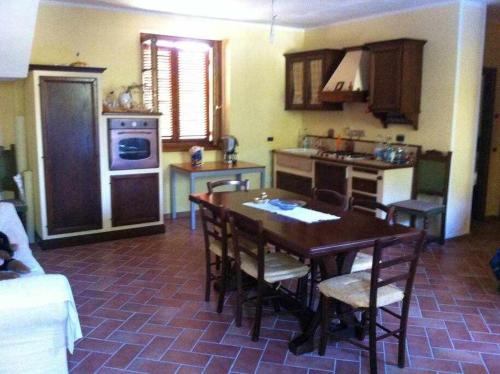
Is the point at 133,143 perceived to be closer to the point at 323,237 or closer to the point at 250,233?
the point at 250,233

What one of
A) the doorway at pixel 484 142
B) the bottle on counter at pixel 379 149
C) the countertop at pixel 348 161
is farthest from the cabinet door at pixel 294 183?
the doorway at pixel 484 142

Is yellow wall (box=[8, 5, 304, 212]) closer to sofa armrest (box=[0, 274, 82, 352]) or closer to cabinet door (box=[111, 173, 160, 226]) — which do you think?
cabinet door (box=[111, 173, 160, 226])

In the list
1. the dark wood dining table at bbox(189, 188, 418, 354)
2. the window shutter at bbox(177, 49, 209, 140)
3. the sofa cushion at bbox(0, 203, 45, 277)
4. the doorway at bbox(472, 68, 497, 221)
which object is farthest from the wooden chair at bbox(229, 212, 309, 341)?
the doorway at bbox(472, 68, 497, 221)

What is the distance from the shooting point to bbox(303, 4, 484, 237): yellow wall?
508 cm

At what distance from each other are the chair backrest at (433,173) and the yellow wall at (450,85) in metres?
0.13

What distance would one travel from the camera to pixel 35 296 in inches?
87.4

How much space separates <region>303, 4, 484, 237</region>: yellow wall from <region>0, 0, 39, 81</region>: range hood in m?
3.85

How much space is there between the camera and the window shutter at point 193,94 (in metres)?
6.25

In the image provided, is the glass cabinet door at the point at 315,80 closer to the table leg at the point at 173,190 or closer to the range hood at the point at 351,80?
Answer: the range hood at the point at 351,80

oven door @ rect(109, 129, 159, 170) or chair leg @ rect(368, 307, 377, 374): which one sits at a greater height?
oven door @ rect(109, 129, 159, 170)

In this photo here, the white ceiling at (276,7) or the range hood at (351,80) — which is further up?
the white ceiling at (276,7)

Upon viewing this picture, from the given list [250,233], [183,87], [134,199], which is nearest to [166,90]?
[183,87]

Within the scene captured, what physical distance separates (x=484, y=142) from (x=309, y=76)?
94.7 inches

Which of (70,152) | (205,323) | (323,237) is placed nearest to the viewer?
(323,237)
